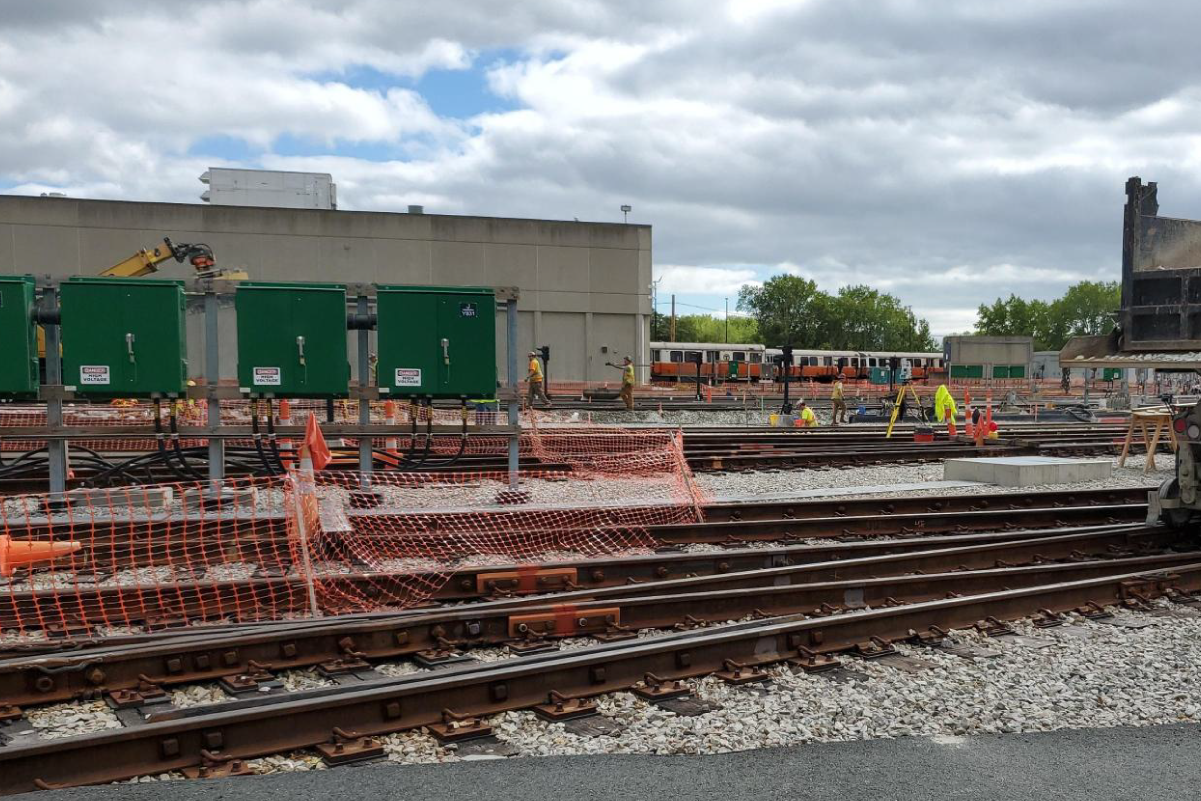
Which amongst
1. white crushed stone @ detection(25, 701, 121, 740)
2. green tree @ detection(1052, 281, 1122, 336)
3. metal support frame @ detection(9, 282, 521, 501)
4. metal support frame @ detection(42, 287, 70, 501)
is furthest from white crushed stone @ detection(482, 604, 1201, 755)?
green tree @ detection(1052, 281, 1122, 336)

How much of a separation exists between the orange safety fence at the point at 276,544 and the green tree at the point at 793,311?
123m

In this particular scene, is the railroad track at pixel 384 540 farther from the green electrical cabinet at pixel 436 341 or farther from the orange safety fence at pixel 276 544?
the green electrical cabinet at pixel 436 341

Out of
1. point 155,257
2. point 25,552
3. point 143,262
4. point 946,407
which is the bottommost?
point 25,552

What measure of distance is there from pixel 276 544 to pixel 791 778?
6487 mm

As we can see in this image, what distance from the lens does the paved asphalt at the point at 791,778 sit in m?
4.60

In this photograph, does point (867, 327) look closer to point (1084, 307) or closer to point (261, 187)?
point (1084, 307)

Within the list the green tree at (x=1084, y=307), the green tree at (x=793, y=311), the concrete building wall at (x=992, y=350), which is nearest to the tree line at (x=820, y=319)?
the green tree at (x=793, y=311)

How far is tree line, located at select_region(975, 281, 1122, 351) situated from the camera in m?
134

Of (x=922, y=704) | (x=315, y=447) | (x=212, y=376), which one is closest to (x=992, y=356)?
(x=212, y=376)

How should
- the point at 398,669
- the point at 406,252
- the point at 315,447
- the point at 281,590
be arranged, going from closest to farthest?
the point at 398,669 → the point at 281,590 → the point at 315,447 → the point at 406,252

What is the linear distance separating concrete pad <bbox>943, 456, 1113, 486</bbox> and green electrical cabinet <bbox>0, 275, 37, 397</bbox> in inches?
544

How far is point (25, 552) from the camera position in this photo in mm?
7824

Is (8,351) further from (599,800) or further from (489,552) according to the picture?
(599,800)

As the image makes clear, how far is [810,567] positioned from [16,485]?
1127 cm
